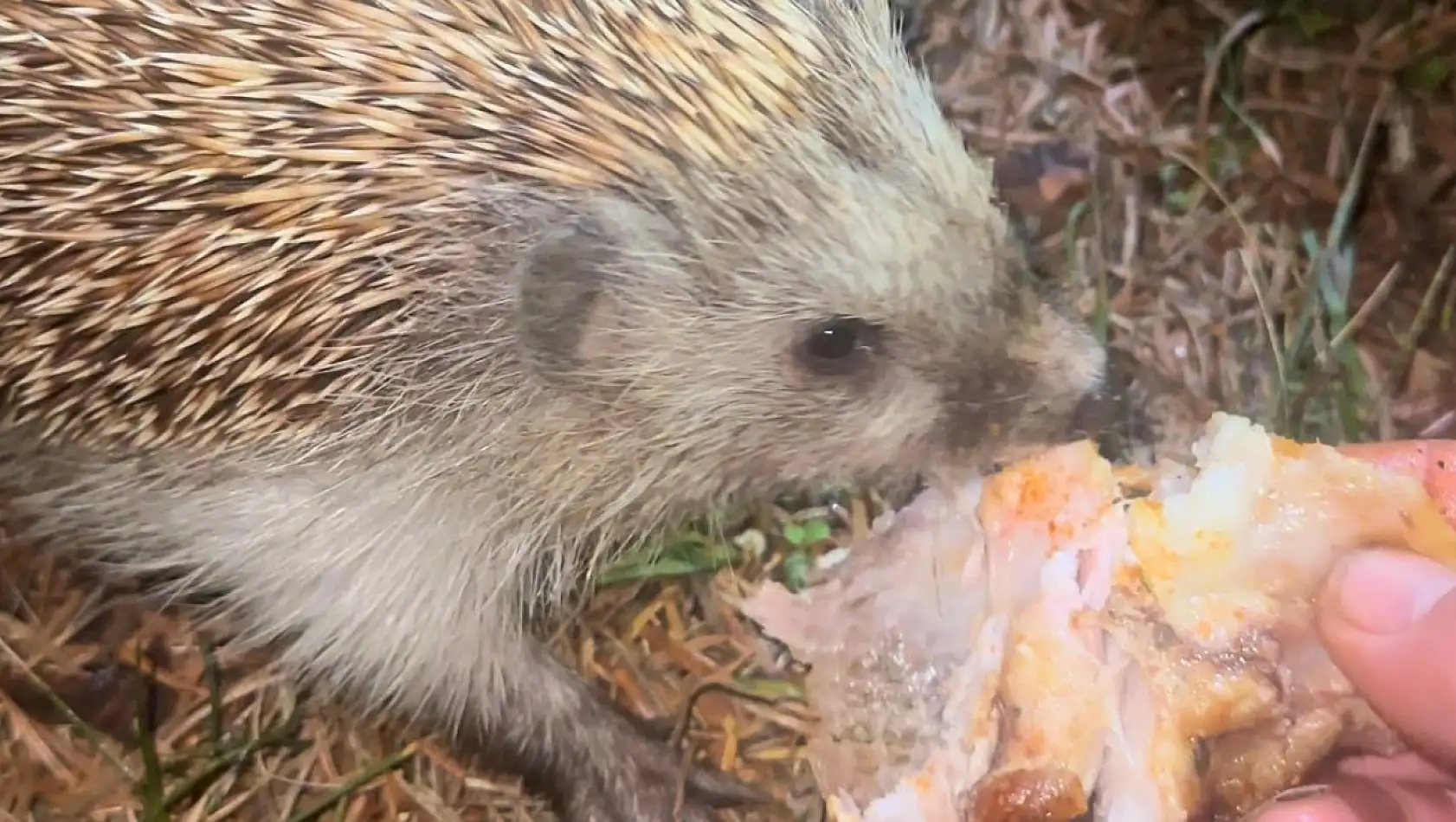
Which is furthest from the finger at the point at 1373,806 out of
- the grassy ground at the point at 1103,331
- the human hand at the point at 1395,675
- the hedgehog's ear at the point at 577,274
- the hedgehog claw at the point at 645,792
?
the hedgehog's ear at the point at 577,274

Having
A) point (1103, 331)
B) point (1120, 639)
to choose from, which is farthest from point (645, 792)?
point (1103, 331)

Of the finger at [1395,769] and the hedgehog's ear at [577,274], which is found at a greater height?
the hedgehog's ear at [577,274]

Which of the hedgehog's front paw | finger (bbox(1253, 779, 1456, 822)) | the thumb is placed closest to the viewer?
the thumb

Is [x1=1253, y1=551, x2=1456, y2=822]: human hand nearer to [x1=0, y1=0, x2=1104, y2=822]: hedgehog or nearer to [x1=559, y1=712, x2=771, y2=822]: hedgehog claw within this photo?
[x1=0, y1=0, x2=1104, y2=822]: hedgehog

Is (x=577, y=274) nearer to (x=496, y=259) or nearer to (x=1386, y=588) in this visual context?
(x=496, y=259)

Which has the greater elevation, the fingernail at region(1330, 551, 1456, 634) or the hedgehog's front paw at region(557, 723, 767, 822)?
the fingernail at region(1330, 551, 1456, 634)

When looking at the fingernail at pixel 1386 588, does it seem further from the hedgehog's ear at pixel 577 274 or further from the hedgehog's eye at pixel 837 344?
the hedgehog's ear at pixel 577 274

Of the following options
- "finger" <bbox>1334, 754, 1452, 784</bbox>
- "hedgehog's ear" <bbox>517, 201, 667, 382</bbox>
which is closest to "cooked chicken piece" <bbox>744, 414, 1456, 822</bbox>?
"finger" <bbox>1334, 754, 1452, 784</bbox>
